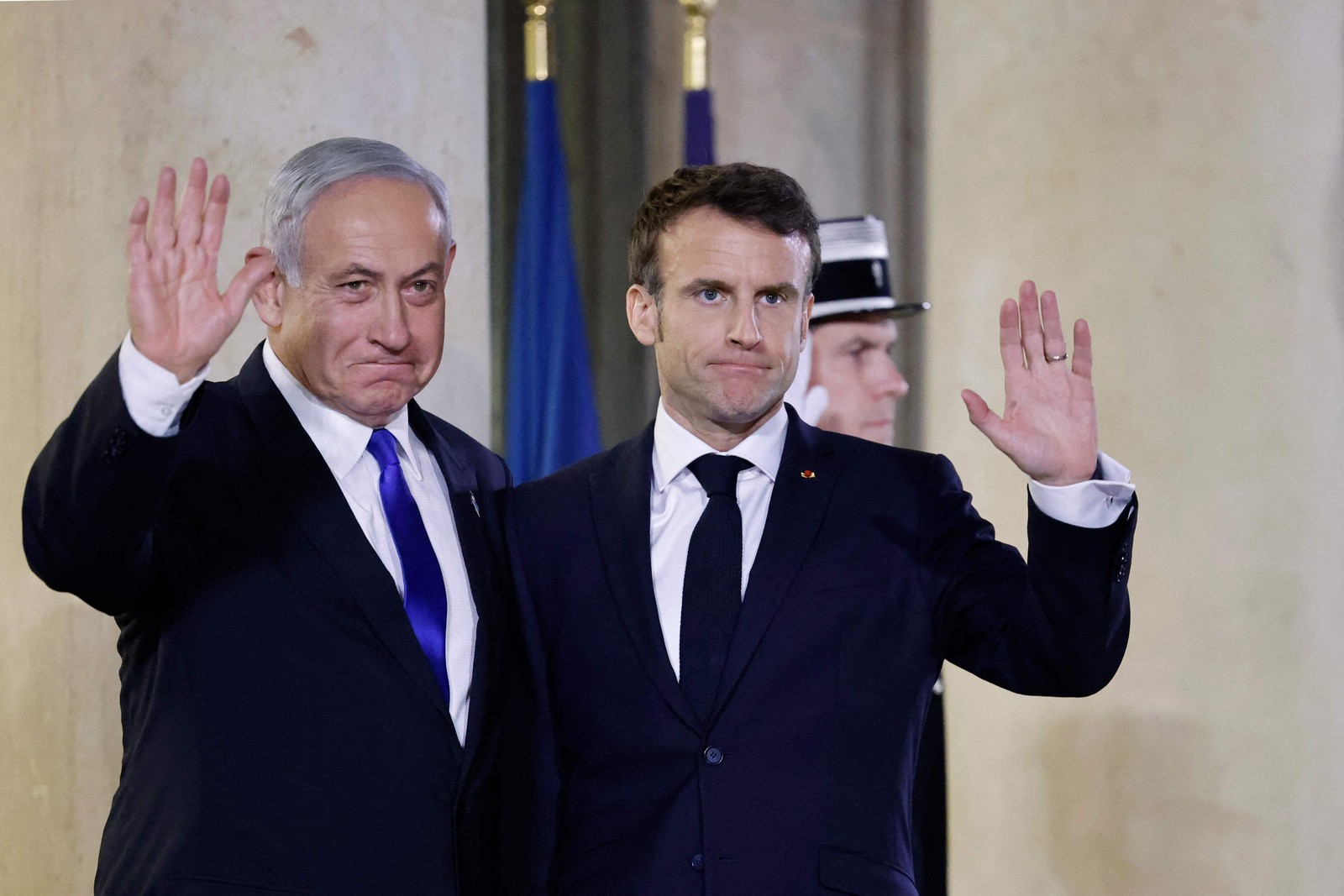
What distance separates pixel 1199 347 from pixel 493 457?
2.32m

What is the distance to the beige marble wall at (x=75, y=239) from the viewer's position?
9.91ft

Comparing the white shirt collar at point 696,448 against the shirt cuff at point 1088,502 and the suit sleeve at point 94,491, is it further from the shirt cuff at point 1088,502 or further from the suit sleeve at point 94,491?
the suit sleeve at point 94,491

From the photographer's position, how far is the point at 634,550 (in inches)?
88.0

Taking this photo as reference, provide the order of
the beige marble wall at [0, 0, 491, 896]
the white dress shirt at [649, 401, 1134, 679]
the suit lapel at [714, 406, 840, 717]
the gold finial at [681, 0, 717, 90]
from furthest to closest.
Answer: the gold finial at [681, 0, 717, 90], the beige marble wall at [0, 0, 491, 896], the white dress shirt at [649, 401, 1134, 679], the suit lapel at [714, 406, 840, 717]

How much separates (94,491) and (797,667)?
3.41 ft

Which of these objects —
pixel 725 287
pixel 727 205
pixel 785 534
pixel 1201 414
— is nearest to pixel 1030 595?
pixel 785 534

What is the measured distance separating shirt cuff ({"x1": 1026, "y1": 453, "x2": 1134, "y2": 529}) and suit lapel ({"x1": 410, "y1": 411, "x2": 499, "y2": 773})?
0.92 metres

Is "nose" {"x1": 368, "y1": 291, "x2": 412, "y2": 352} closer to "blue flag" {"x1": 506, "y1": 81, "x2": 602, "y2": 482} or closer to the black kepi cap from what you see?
the black kepi cap

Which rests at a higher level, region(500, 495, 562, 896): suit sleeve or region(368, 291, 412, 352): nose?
region(368, 291, 412, 352): nose

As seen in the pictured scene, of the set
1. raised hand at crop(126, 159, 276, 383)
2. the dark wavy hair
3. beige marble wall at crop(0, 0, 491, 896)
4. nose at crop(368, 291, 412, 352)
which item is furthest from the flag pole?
raised hand at crop(126, 159, 276, 383)

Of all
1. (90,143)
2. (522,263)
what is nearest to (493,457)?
(90,143)

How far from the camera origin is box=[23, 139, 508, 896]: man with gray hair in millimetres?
1775

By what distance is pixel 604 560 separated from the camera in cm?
226

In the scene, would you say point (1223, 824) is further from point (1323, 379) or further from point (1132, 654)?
point (1323, 379)
